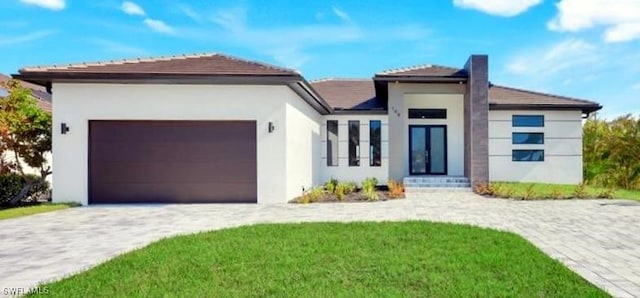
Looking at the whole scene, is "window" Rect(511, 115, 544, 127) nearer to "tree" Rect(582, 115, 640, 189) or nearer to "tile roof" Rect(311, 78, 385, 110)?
"tree" Rect(582, 115, 640, 189)

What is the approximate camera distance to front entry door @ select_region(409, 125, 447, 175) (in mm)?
19281

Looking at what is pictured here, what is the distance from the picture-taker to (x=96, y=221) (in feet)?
30.5

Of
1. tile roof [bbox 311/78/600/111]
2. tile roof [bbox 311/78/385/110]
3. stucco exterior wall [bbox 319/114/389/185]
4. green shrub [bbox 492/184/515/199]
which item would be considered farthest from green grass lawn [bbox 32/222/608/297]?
tile roof [bbox 311/78/600/111]

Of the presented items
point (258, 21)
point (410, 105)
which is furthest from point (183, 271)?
point (410, 105)

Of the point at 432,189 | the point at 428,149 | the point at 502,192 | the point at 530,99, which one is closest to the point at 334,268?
the point at 502,192

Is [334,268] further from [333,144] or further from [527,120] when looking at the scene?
[527,120]

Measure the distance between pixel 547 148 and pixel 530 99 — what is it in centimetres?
249

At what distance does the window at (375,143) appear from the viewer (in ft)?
61.5

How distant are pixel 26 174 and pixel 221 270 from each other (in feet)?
40.3

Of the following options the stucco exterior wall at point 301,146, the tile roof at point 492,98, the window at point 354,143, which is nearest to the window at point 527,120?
the tile roof at point 492,98

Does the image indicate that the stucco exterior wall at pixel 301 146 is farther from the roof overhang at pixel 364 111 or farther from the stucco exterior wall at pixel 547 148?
the stucco exterior wall at pixel 547 148

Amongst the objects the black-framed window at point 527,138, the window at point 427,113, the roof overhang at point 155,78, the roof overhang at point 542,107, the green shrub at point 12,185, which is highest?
the roof overhang at point 155,78

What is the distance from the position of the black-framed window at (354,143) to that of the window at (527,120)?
753 centimetres

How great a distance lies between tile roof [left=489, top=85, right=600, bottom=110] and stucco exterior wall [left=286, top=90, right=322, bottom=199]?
883cm
